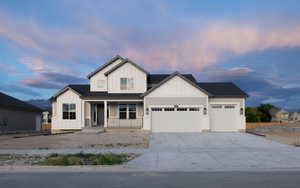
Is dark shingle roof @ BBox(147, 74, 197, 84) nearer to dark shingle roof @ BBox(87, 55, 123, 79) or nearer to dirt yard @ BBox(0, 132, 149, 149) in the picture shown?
dark shingle roof @ BBox(87, 55, 123, 79)

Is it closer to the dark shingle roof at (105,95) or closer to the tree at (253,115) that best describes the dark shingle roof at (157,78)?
the dark shingle roof at (105,95)

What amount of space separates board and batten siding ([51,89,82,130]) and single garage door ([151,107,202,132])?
8.14 metres

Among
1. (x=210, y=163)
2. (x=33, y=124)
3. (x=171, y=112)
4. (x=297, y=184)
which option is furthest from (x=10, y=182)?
(x=33, y=124)

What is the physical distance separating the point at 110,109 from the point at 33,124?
15.4m

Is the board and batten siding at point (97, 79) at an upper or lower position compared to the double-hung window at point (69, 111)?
upper

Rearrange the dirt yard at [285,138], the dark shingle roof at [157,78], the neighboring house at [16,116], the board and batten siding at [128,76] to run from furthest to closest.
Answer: the dark shingle roof at [157,78], the neighboring house at [16,116], the board and batten siding at [128,76], the dirt yard at [285,138]

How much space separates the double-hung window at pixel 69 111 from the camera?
2752 centimetres

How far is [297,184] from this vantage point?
7.48 meters

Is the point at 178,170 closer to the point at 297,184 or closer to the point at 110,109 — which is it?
the point at 297,184

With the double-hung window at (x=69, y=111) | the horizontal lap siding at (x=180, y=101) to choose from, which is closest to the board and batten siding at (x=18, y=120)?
the double-hung window at (x=69, y=111)

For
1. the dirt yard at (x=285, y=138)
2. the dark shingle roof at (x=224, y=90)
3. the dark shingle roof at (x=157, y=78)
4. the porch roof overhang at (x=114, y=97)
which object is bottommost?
the dirt yard at (x=285, y=138)

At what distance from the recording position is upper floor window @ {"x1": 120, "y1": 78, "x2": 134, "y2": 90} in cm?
2741

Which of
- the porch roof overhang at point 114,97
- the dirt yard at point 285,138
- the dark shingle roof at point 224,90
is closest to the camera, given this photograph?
the dirt yard at point 285,138

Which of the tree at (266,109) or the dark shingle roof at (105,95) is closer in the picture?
the dark shingle roof at (105,95)
